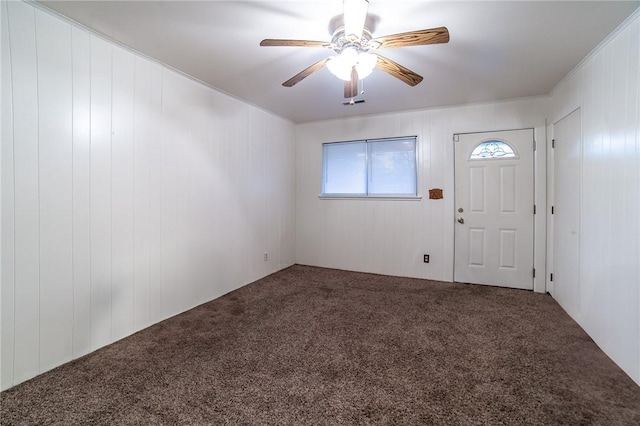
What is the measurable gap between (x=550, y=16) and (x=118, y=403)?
3672 millimetres

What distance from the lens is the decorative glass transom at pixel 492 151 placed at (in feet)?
12.2

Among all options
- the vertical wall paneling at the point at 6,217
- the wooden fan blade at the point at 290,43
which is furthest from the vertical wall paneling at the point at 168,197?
the wooden fan blade at the point at 290,43

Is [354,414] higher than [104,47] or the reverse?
the reverse

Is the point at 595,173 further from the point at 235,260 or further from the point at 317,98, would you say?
the point at 235,260

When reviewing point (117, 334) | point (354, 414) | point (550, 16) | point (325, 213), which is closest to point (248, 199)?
point (325, 213)

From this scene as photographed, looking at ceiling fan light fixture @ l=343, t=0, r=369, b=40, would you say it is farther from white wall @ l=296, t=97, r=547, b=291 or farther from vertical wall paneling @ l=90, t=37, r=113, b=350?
white wall @ l=296, t=97, r=547, b=291

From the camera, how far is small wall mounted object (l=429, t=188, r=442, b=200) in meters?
3.98

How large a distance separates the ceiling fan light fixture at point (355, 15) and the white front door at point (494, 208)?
2.76 meters

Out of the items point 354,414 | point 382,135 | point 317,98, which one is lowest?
point 354,414

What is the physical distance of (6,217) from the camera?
1743mm

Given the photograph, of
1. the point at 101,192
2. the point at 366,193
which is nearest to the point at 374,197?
the point at 366,193

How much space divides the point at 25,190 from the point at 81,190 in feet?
1.02

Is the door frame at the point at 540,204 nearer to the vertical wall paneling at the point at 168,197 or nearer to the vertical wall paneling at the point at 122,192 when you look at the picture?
the vertical wall paneling at the point at 168,197

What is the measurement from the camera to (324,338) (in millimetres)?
2395
